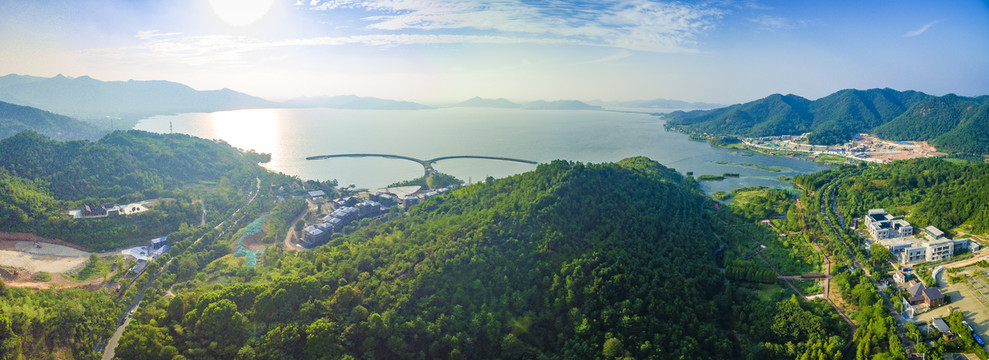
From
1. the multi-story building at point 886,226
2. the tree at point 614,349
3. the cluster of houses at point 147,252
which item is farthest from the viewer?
the multi-story building at point 886,226

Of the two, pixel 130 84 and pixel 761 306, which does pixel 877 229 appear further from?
pixel 130 84

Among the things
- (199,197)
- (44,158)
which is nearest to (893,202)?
(199,197)

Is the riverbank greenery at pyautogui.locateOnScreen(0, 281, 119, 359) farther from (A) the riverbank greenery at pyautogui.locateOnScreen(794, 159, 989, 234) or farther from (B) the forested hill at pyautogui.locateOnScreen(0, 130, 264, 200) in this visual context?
(A) the riverbank greenery at pyautogui.locateOnScreen(794, 159, 989, 234)

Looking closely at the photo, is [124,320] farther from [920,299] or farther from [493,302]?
[920,299]

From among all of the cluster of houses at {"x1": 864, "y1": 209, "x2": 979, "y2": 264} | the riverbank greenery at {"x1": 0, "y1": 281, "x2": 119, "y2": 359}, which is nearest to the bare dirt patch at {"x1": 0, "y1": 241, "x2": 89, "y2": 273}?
the riverbank greenery at {"x1": 0, "y1": 281, "x2": 119, "y2": 359}

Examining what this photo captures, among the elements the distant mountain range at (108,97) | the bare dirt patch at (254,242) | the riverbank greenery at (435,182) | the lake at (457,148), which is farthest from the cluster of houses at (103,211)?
the distant mountain range at (108,97)

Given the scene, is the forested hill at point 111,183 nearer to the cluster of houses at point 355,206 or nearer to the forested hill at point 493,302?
the cluster of houses at point 355,206
